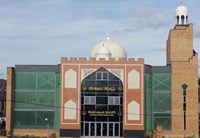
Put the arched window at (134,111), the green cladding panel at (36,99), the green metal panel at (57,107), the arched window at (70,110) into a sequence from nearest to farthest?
the arched window at (134,111), the arched window at (70,110), the green metal panel at (57,107), the green cladding panel at (36,99)

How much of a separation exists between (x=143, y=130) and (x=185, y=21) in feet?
48.3

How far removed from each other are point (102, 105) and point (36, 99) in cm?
776

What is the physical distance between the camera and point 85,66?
5697 centimetres

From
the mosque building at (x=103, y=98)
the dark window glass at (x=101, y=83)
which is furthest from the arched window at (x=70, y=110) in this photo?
the dark window glass at (x=101, y=83)

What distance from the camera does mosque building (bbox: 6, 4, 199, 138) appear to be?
56.5 meters

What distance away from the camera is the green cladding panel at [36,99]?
57.5 metres

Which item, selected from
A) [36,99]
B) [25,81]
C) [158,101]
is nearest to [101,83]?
[158,101]

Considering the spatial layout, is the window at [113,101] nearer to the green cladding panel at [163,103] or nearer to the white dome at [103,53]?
the green cladding panel at [163,103]

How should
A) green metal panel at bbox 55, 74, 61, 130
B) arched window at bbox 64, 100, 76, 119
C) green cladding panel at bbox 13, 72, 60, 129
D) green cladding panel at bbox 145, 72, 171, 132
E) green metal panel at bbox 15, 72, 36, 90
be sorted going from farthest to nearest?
1. green metal panel at bbox 15, 72, 36, 90
2. green cladding panel at bbox 145, 72, 171, 132
3. green cladding panel at bbox 13, 72, 60, 129
4. green metal panel at bbox 55, 74, 61, 130
5. arched window at bbox 64, 100, 76, 119

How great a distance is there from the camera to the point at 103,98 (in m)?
56.8

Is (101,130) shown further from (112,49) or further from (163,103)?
(112,49)

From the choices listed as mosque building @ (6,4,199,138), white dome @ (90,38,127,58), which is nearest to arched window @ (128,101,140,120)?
mosque building @ (6,4,199,138)

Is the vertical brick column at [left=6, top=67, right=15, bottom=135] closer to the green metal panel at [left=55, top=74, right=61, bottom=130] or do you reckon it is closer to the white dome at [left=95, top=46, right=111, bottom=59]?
the green metal panel at [left=55, top=74, right=61, bottom=130]

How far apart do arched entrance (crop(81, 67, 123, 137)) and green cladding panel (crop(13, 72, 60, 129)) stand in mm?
3394
